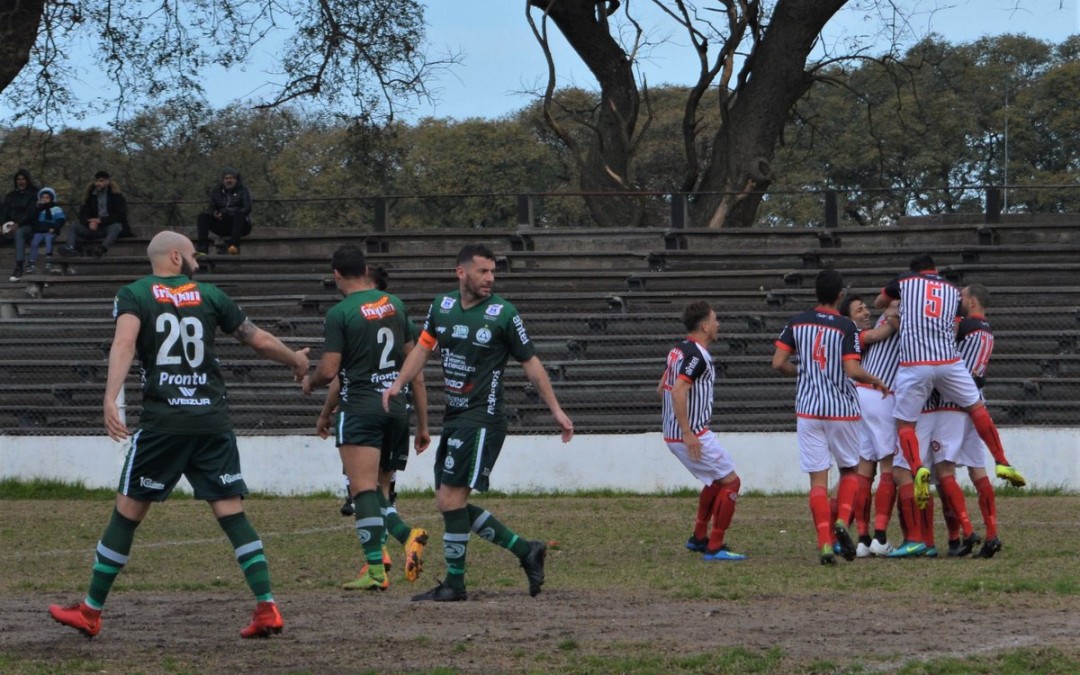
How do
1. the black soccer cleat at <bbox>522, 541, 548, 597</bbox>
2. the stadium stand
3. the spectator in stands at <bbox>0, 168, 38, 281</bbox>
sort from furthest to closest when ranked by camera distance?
the spectator in stands at <bbox>0, 168, 38, 281</bbox>, the stadium stand, the black soccer cleat at <bbox>522, 541, 548, 597</bbox>

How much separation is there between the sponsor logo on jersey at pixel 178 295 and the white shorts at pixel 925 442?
19.3 ft

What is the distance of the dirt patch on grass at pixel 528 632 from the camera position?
7.00m

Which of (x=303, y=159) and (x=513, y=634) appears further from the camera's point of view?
(x=303, y=159)

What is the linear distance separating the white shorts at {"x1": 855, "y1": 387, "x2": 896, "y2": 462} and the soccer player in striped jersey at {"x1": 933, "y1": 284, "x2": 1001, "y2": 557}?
0.35 m

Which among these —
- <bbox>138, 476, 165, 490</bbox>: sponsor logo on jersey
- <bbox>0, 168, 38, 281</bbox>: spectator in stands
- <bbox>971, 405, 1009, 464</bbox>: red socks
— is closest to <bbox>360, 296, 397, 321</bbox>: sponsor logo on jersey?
<bbox>138, 476, 165, 490</bbox>: sponsor logo on jersey

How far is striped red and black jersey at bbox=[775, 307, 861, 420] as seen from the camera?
10859mm

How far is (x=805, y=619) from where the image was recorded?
26.1 ft

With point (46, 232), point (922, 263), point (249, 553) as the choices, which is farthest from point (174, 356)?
point (46, 232)

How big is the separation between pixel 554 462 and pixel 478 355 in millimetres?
10358

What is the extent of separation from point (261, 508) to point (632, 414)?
5.47 m

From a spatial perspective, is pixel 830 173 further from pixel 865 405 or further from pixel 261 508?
pixel 865 405

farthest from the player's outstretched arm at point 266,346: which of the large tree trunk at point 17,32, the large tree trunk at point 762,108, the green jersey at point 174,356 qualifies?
the large tree trunk at point 762,108

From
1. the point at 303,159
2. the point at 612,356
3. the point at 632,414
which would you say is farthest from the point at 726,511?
the point at 303,159

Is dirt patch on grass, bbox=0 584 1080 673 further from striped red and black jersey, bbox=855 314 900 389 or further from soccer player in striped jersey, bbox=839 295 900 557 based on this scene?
striped red and black jersey, bbox=855 314 900 389
